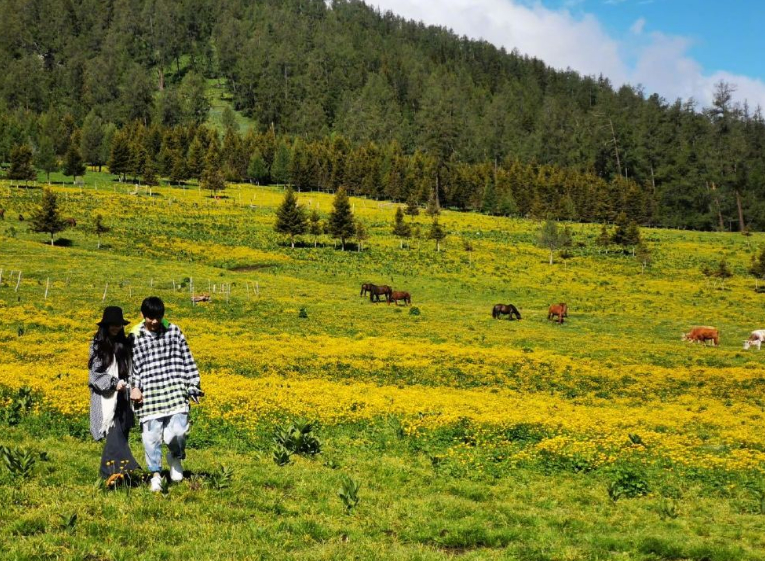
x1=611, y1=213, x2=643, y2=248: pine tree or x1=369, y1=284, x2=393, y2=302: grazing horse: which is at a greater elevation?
x1=611, y1=213, x2=643, y2=248: pine tree

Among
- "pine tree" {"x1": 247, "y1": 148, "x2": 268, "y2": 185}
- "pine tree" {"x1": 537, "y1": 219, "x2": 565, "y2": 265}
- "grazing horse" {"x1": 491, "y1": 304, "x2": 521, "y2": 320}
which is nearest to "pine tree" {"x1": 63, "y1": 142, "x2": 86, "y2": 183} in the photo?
"pine tree" {"x1": 247, "y1": 148, "x2": 268, "y2": 185}

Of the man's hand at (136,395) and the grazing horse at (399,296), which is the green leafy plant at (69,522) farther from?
the grazing horse at (399,296)

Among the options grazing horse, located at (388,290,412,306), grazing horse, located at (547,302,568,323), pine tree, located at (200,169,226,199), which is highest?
pine tree, located at (200,169,226,199)

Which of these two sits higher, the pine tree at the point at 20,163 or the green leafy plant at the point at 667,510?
the pine tree at the point at 20,163

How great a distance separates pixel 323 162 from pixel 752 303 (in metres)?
102

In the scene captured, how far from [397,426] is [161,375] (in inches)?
316

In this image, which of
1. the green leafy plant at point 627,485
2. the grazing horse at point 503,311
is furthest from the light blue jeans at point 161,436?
the grazing horse at point 503,311

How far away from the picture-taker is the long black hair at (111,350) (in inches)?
341

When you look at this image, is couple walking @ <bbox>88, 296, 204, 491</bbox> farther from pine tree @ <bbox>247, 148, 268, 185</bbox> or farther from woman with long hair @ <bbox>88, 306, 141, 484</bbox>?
pine tree @ <bbox>247, 148, 268, 185</bbox>

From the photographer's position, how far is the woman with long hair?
8.67m

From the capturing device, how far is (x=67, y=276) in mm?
47406

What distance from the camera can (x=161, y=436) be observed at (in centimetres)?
872

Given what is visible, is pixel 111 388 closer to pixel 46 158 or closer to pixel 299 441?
pixel 299 441

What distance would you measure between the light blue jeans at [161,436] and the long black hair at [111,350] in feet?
3.02
